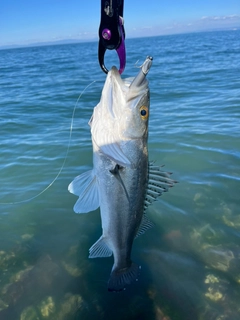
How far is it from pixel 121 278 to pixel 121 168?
1186 millimetres

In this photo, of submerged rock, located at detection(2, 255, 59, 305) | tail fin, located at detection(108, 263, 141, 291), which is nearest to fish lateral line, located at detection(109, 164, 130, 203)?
tail fin, located at detection(108, 263, 141, 291)

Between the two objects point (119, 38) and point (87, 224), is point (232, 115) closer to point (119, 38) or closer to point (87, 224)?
point (87, 224)

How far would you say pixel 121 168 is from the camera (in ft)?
8.63

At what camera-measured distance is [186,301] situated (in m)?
3.67

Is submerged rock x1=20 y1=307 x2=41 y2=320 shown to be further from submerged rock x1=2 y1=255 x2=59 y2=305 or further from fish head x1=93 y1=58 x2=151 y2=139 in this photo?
fish head x1=93 y1=58 x2=151 y2=139

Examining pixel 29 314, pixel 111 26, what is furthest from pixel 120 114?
pixel 29 314

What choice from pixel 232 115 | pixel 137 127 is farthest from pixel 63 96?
pixel 137 127

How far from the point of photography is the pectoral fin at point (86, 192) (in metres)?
2.88

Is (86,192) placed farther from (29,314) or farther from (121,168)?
(29,314)

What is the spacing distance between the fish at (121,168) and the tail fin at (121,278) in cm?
18

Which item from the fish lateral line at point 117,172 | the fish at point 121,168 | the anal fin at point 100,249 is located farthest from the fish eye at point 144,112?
the anal fin at point 100,249

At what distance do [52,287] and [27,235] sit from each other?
1.15 metres

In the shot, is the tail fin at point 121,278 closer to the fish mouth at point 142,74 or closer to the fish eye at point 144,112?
the fish eye at point 144,112

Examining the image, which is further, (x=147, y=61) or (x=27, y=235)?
(x=27, y=235)
